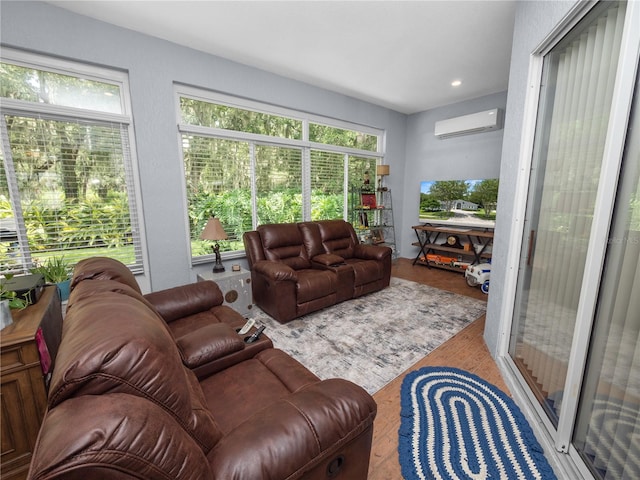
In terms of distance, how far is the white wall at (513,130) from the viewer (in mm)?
1743

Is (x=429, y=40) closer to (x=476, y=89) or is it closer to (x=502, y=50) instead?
(x=502, y=50)

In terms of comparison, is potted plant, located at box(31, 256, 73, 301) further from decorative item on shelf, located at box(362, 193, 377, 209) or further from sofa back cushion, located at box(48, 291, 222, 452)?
decorative item on shelf, located at box(362, 193, 377, 209)

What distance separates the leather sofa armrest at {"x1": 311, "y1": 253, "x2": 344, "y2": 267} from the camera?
3375 mm

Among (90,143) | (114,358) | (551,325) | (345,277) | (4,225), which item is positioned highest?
(90,143)

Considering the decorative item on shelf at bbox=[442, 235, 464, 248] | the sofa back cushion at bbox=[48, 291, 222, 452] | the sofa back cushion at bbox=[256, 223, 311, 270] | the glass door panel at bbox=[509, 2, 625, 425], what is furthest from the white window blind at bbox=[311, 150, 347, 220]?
the sofa back cushion at bbox=[48, 291, 222, 452]

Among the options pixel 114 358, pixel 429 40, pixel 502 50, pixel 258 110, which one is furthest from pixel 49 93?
pixel 502 50

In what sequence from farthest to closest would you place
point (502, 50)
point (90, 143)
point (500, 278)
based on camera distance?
point (502, 50) → point (90, 143) → point (500, 278)

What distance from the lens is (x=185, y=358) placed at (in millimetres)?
1325

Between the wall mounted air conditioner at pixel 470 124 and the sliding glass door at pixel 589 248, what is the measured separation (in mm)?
2563

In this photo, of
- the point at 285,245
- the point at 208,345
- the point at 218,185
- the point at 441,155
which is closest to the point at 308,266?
the point at 285,245

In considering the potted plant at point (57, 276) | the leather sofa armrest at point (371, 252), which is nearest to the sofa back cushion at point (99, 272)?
the potted plant at point (57, 276)

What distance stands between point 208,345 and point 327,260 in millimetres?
2134

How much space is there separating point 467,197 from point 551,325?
10.9 ft

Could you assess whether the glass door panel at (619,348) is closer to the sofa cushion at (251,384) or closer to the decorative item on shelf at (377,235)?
the sofa cushion at (251,384)
